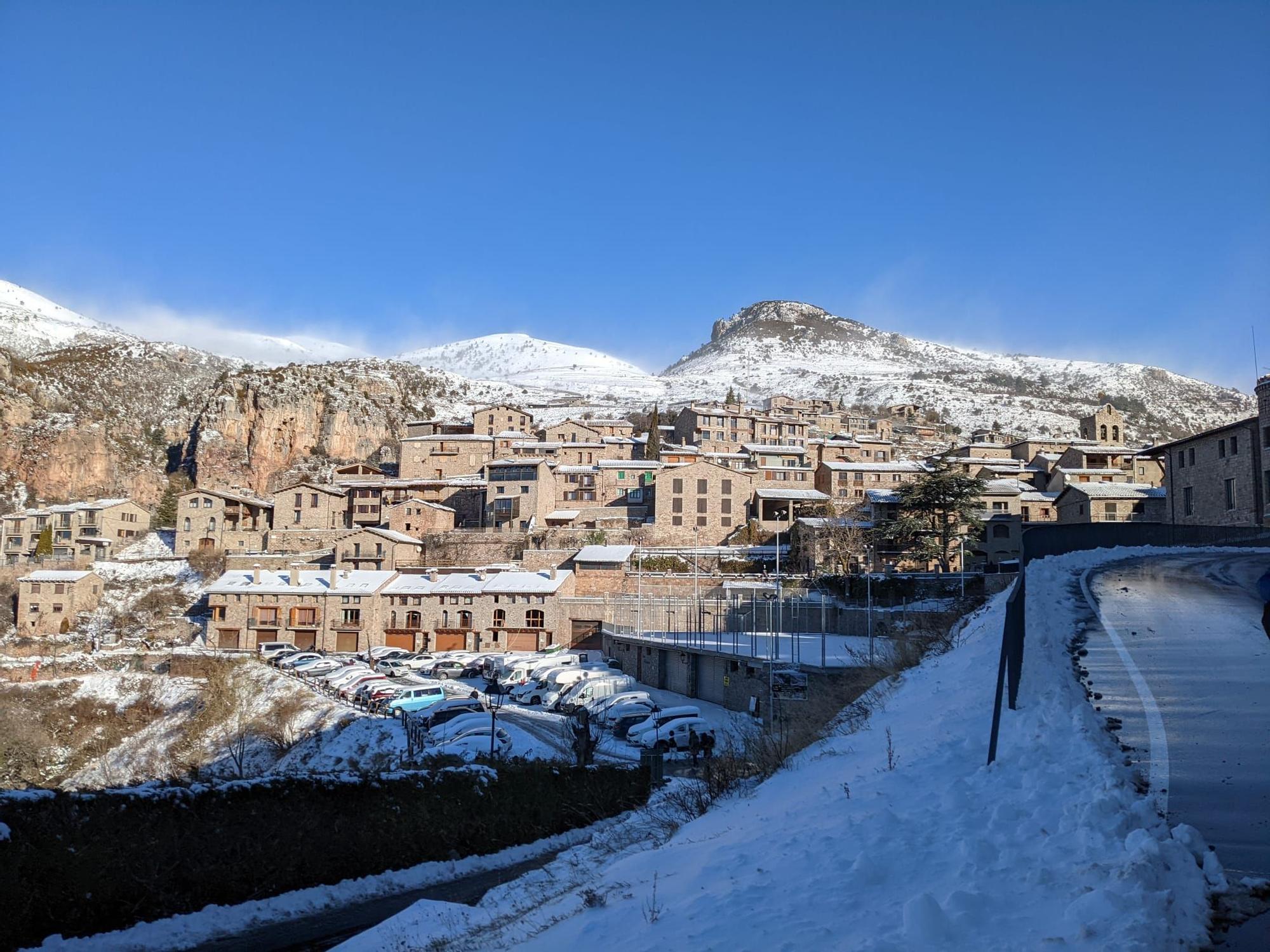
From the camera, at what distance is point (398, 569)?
5875 centimetres

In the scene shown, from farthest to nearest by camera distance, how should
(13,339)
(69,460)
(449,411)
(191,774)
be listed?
(13,339)
(449,411)
(69,460)
(191,774)

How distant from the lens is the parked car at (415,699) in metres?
30.9

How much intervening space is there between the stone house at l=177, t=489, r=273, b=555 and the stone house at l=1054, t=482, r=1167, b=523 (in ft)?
184

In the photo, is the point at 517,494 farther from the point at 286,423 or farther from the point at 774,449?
the point at 286,423

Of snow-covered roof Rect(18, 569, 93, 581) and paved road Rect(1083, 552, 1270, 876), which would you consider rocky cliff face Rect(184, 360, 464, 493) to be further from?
paved road Rect(1083, 552, 1270, 876)

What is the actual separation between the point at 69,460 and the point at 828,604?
8029cm

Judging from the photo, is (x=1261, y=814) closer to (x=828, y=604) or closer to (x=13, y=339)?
(x=828, y=604)

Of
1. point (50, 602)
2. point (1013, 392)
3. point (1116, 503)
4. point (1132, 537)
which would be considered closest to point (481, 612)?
point (50, 602)

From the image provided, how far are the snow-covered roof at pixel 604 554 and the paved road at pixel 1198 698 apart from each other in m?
37.5

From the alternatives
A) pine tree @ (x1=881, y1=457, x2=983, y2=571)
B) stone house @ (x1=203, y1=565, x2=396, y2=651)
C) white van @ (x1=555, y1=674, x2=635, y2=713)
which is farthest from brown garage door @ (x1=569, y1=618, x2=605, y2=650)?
pine tree @ (x1=881, y1=457, x2=983, y2=571)

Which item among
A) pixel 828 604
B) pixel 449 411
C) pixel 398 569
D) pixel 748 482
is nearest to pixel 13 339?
pixel 449 411

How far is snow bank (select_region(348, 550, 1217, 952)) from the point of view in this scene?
4660 mm

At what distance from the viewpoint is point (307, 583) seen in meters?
53.5

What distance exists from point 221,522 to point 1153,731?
7229 cm
